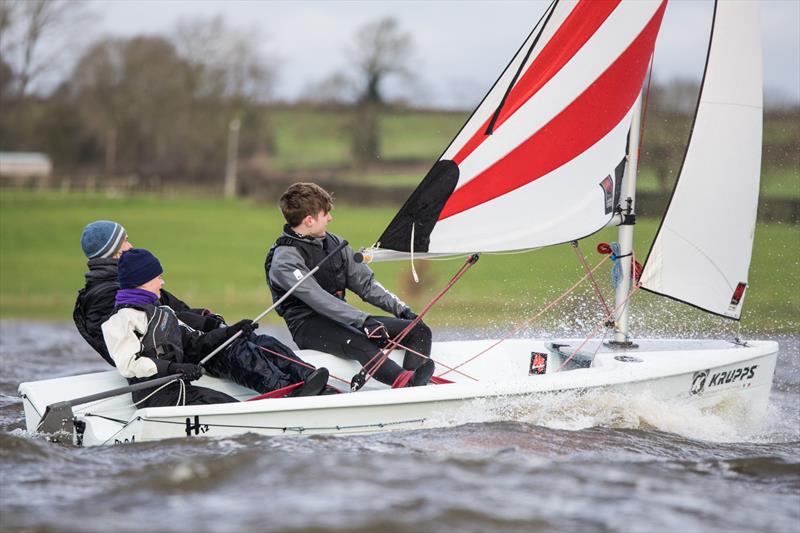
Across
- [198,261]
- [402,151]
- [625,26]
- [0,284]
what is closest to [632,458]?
[625,26]

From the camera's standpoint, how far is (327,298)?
580 centimetres

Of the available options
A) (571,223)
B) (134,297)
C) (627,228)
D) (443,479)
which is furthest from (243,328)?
(627,228)

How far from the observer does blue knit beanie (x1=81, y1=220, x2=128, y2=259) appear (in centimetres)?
539

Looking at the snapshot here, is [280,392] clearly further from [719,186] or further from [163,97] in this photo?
[163,97]

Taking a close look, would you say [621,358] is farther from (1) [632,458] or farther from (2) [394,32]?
(2) [394,32]

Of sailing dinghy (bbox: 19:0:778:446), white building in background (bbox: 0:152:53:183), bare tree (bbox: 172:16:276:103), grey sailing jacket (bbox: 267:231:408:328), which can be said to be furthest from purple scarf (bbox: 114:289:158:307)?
bare tree (bbox: 172:16:276:103)

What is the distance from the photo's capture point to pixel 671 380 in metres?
5.82

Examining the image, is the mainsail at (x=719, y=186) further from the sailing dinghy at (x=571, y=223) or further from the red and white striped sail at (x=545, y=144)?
the red and white striped sail at (x=545, y=144)

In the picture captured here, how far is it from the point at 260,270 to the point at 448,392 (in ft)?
56.9

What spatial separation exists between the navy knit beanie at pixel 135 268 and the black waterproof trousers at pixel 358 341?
123 cm

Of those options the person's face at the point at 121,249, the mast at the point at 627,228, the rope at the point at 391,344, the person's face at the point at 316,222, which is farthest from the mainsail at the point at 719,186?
the person's face at the point at 121,249

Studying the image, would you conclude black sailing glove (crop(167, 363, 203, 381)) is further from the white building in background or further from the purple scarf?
the white building in background

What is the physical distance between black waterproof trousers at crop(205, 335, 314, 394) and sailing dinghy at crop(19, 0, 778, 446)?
269 millimetres

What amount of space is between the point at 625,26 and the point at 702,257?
5.00 ft
